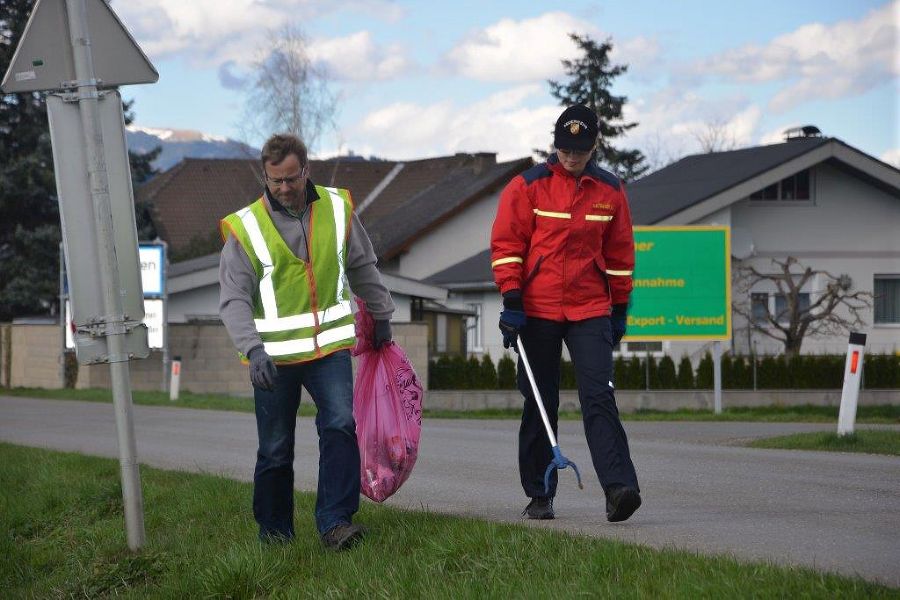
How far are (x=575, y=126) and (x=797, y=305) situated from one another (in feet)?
78.5

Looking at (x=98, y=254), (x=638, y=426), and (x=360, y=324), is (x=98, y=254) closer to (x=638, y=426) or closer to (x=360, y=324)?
(x=360, y=324)

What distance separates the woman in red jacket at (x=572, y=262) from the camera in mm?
7230

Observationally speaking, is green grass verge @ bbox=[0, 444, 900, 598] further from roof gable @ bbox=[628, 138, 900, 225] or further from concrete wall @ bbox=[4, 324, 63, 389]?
concrete wall @ bbox=[4, 324, 63, 389]

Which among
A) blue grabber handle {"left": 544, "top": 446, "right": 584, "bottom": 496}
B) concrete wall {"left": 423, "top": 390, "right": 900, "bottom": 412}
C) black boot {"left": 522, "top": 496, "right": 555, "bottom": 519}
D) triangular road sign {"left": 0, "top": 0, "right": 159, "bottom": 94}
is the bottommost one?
concrete wall {"left": 423, "top": 390, "right": 900, "bottom": 412}

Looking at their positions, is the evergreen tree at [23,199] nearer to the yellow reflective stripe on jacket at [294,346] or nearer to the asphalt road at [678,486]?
the asphalt road at [678,486]

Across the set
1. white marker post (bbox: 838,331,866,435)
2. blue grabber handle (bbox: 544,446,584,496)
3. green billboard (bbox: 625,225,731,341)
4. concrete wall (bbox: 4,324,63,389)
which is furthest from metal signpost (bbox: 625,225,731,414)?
blue grabber handle (bbox: 544,446,584,496)

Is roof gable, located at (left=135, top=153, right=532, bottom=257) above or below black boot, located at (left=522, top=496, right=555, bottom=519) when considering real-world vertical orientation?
above

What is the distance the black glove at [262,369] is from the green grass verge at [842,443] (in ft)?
23.5

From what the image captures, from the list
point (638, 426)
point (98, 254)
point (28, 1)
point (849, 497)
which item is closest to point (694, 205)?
point (638, 426)

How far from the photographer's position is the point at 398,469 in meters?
7.38

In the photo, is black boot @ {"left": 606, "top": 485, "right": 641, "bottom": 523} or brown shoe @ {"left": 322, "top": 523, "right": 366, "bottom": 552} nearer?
brown shoe @ {"left": 322, "top": 523, "right": 366, "bottom": 552}

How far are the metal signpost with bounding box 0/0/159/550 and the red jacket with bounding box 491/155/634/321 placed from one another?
1.86 m

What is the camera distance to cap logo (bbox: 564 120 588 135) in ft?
23.6

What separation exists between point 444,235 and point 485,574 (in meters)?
39.8
